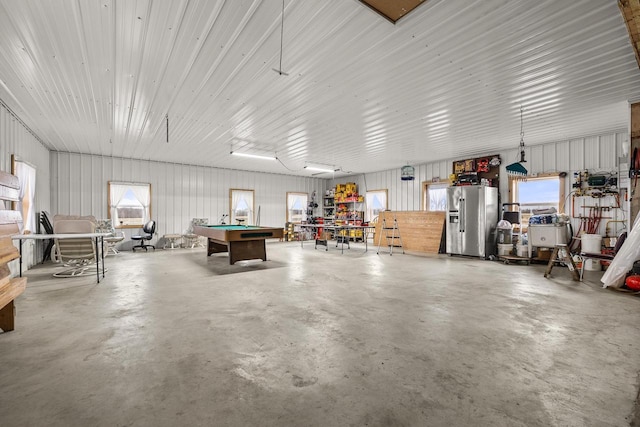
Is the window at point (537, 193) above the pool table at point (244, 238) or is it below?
above

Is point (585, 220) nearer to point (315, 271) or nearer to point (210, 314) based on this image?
point (315, 271)

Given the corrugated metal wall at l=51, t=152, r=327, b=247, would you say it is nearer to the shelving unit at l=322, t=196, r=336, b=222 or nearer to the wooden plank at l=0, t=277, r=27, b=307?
the shelving unit at l=322, t=196, r=336, b=222

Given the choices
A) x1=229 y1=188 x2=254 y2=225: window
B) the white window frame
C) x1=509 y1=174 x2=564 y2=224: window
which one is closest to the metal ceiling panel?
the white window frame

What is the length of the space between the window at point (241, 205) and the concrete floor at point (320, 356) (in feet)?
24.1

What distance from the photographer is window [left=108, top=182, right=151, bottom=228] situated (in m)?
9.32

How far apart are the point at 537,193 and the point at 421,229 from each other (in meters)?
3.27

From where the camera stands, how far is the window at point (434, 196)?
9.76 m

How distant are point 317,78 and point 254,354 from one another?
356 cm

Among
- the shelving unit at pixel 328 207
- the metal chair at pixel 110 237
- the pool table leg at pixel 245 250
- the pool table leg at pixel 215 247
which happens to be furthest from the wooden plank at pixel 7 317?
the shelving unit at pixel 328 207

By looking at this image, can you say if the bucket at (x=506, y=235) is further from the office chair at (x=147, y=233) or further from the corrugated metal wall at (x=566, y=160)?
the office chair at (x=147, y=233)

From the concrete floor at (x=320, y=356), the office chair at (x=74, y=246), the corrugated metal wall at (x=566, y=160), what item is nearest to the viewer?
the concrete floor at (x=320, y=356)

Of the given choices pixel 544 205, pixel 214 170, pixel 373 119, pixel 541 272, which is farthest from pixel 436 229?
pixel 214 170

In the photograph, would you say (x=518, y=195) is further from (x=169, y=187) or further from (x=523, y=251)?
(x=169, y=187)

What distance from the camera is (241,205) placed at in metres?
12.0
